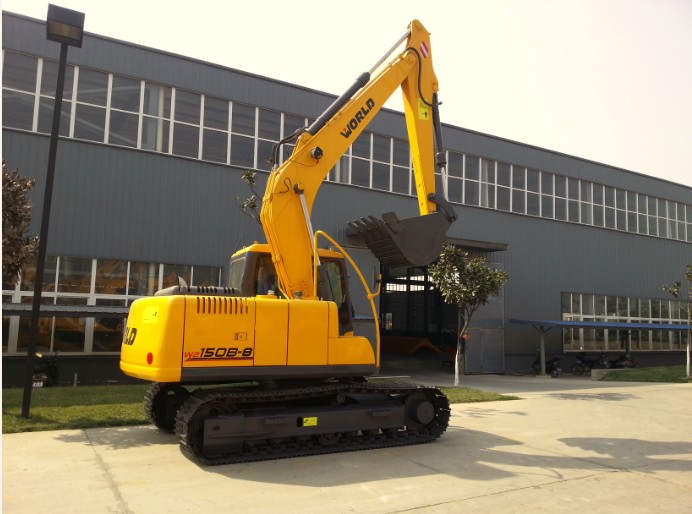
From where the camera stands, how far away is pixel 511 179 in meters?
25.7

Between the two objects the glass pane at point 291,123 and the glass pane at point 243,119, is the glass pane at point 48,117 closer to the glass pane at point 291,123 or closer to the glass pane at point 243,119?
the glass pane at point 243,119

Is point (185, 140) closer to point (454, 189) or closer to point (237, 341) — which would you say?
point (454, 189)

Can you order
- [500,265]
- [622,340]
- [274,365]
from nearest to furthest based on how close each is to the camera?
1. [274,365]
2. [500,265]
3. [622,340]

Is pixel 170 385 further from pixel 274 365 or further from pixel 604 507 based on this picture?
pixel 604 507

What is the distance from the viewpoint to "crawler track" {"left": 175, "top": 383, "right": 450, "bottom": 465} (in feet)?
23.3

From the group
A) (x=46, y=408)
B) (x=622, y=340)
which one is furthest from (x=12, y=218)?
(x=622, y=340)

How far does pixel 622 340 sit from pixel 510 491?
25750 millimetres

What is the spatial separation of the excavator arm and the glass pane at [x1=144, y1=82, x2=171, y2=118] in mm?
10272

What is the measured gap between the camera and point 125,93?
1731 cm

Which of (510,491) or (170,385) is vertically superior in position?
(170,385)

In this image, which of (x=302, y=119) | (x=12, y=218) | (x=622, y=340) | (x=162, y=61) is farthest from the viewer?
(x=622, y=340)

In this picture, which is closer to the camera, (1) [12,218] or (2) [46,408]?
(1) [12,218]

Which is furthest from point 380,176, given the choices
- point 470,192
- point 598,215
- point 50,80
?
point 598,215

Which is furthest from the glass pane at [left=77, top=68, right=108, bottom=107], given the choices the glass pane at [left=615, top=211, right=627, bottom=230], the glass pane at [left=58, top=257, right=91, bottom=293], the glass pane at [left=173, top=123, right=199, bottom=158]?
the glass pane at [left=615, top=211, right=627, bottom=230]
